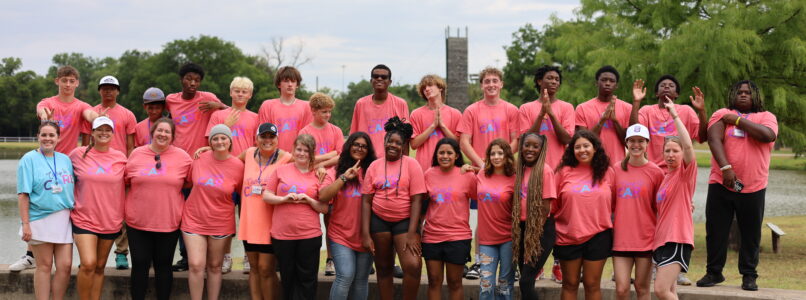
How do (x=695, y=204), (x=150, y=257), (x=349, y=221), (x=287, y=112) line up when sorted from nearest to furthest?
(x=349, y=221) → (x=150, y=257) → (x=287, y=112) → (x=695, y=204)

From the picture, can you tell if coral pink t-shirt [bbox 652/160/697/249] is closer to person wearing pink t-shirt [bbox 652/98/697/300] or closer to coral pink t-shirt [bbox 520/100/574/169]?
person wearing pink t-shirt [bbox 652/98/697/300]

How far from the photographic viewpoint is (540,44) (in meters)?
61.9

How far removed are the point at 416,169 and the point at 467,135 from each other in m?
1.28

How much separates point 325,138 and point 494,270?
233 centimetres

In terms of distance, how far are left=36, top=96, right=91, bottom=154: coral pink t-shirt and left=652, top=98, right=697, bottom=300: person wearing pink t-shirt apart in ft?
20.8

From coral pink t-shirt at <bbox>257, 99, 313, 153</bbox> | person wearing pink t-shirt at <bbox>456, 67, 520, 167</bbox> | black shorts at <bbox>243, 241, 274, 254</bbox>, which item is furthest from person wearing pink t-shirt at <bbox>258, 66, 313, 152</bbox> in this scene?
person wearing pink t-shirt at <bbox>456, 67, 520, 167</bbox>

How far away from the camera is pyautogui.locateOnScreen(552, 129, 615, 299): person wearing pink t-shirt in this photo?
6.25m

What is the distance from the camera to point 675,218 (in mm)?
6180

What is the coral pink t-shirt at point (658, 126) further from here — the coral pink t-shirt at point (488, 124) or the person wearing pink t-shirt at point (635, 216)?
the coral pink t-shirt at point (488, 124)

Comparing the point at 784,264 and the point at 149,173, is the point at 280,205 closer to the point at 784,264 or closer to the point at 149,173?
the point at 149,173

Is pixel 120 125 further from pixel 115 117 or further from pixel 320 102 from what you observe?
pixel 320 102

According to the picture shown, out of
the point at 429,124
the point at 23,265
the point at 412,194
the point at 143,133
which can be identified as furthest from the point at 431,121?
the point at 23,265

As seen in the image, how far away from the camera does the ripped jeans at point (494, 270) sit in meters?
6.41

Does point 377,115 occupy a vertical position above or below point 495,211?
above
